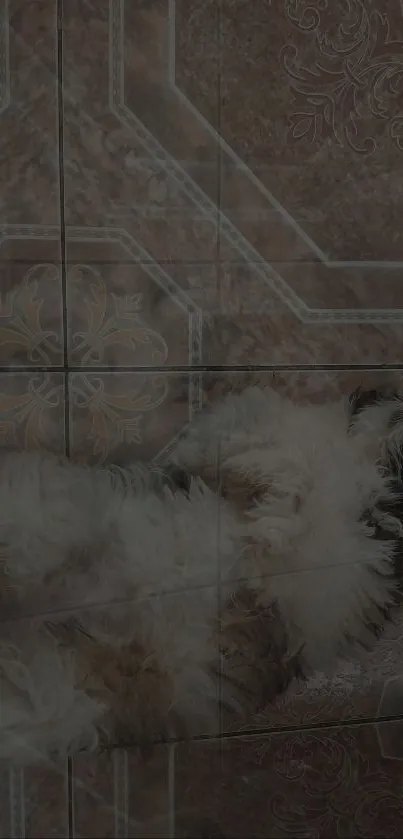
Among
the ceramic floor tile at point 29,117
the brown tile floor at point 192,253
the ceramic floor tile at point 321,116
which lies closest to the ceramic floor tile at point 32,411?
the brown tile floor at point 192,253

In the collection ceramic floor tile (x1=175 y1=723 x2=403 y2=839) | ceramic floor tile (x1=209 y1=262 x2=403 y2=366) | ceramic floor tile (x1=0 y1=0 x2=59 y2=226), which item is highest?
ceramic floor tile (x1=0 y1=0 x2=59 y2=226)

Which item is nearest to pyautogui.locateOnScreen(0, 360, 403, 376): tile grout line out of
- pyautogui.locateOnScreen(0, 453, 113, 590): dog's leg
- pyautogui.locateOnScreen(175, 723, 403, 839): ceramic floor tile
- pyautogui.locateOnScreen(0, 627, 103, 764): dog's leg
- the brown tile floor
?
the brown tile floor

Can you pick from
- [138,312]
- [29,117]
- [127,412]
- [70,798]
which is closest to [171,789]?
[70,798]

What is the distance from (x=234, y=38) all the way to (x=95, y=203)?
0.94 ft

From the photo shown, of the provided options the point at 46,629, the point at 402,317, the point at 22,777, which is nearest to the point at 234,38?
the point at 402,317

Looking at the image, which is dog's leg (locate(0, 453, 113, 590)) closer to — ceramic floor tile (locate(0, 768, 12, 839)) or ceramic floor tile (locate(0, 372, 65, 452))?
ceramic floor tile (locate(0, 372, 65, 452))

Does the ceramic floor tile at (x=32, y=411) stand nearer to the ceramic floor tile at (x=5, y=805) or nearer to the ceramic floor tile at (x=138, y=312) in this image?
the ceramic floor tile at (x=138, y=312)

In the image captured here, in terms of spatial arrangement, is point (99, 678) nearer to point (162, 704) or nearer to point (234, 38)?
point (162, 704)

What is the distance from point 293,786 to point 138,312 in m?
0.71

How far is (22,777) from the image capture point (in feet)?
3.30

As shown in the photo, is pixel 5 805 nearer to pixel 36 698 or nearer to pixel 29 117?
pixel 36 698

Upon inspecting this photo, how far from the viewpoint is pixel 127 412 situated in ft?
3.26

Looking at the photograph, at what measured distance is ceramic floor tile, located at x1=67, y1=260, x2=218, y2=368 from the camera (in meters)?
0.98

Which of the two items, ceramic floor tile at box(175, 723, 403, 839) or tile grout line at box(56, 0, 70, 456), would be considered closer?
tile grout line at box(56, 0, 70, 456)
